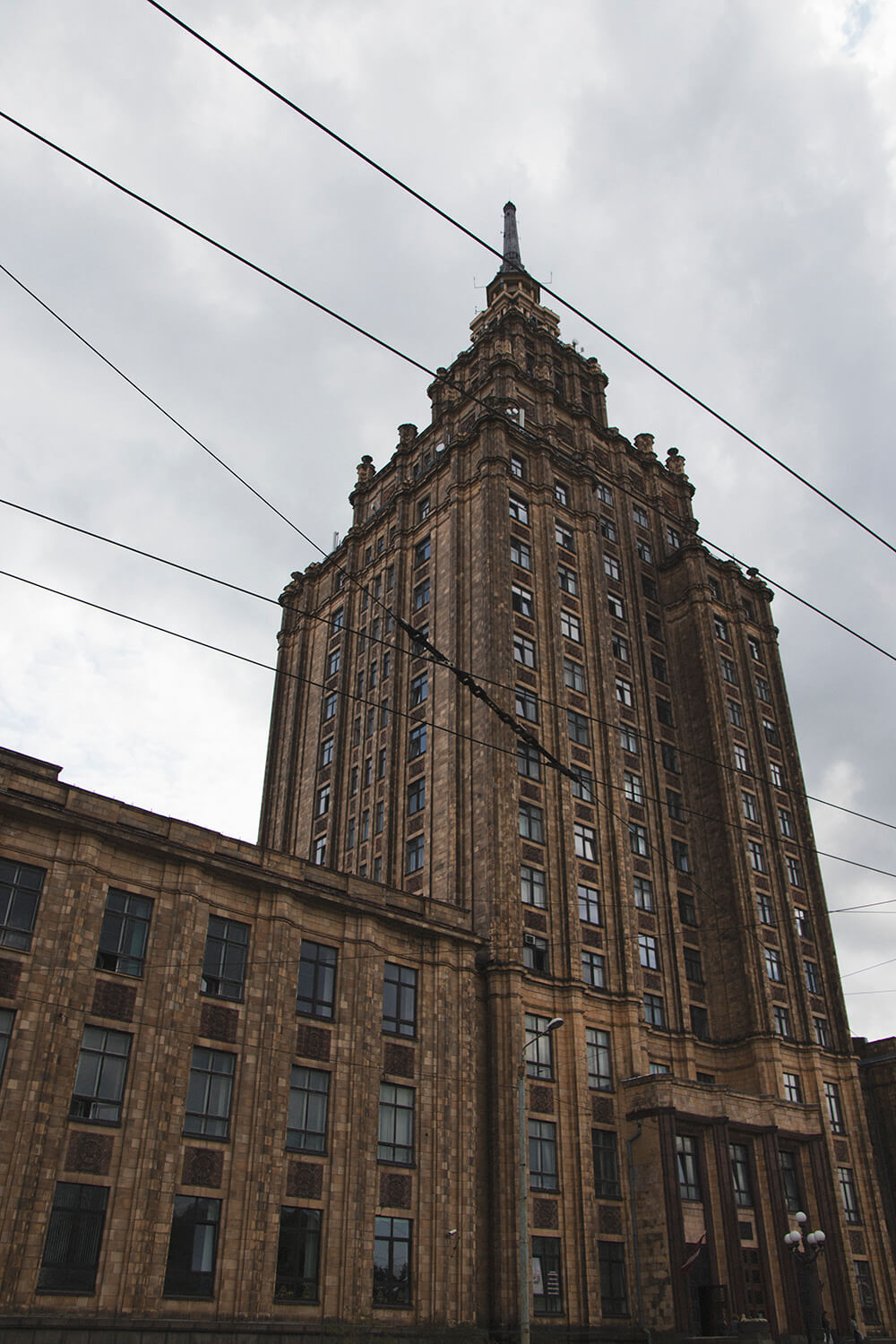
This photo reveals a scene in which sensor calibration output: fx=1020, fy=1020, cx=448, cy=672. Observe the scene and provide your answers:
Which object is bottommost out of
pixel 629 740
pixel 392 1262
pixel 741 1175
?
pixel 392 1262

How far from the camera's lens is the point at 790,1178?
49.1m

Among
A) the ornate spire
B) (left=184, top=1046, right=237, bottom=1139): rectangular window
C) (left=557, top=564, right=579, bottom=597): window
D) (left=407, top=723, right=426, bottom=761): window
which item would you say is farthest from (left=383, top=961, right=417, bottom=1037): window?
Result: the ornate spire

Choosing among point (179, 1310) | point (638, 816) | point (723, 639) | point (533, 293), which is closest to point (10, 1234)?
point (179, 1310)

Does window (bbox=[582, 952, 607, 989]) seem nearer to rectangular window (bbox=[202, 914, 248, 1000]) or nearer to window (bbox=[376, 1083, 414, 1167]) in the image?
window (bbox=[376, 1083, 414, 1167])

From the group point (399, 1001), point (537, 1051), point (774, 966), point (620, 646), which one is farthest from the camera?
point (620, 646)

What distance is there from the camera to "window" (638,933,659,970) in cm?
5456

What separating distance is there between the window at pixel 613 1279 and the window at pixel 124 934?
2433 centimetres

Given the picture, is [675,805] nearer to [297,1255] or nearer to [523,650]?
[523,650]

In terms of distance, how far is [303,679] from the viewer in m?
71.6

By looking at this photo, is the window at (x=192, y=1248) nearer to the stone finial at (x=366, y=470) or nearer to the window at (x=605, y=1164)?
the window at (x=605, y=1164)

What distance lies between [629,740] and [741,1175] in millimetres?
24181

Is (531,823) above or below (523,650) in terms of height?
below

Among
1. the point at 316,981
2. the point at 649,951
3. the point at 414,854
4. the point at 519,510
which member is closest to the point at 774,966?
the point at 649,951

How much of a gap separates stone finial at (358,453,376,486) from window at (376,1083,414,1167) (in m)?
51.6
